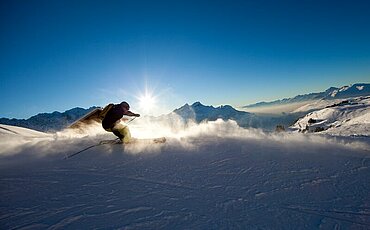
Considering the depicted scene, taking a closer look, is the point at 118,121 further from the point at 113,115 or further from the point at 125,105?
the point at 125,105

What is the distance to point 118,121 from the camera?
10.5 metres

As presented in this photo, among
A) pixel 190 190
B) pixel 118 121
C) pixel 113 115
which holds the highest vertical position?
pixel 113 115

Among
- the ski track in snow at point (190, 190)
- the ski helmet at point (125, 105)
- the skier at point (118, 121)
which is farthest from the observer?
the ski helmet at point (125, 105)

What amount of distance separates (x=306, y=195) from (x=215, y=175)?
216 cm

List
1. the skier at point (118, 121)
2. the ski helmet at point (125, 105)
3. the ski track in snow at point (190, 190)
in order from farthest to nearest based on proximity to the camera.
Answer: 1. the ski helmet at point (125, 105)
2. the skier at point (118, 121)
3. the ski track in snow at point (190, 190)

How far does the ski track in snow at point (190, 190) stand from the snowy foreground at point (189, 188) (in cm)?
2

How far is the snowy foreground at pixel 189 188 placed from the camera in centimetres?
407

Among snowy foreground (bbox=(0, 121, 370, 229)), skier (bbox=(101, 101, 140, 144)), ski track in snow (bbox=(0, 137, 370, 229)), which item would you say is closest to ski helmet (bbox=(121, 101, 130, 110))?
skier (bbox=(101, 101, 140, 144))

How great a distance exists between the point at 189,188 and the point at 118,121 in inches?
236

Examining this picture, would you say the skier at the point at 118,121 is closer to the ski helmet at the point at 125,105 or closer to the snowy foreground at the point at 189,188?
the ski helmet at the point at 125,105

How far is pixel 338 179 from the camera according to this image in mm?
5828

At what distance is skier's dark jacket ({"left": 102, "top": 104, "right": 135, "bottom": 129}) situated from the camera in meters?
10.4

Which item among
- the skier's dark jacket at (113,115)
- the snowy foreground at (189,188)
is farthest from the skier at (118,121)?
the snowy foreground at (189,188)

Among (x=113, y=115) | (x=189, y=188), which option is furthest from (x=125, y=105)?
(x=189, y=188)
